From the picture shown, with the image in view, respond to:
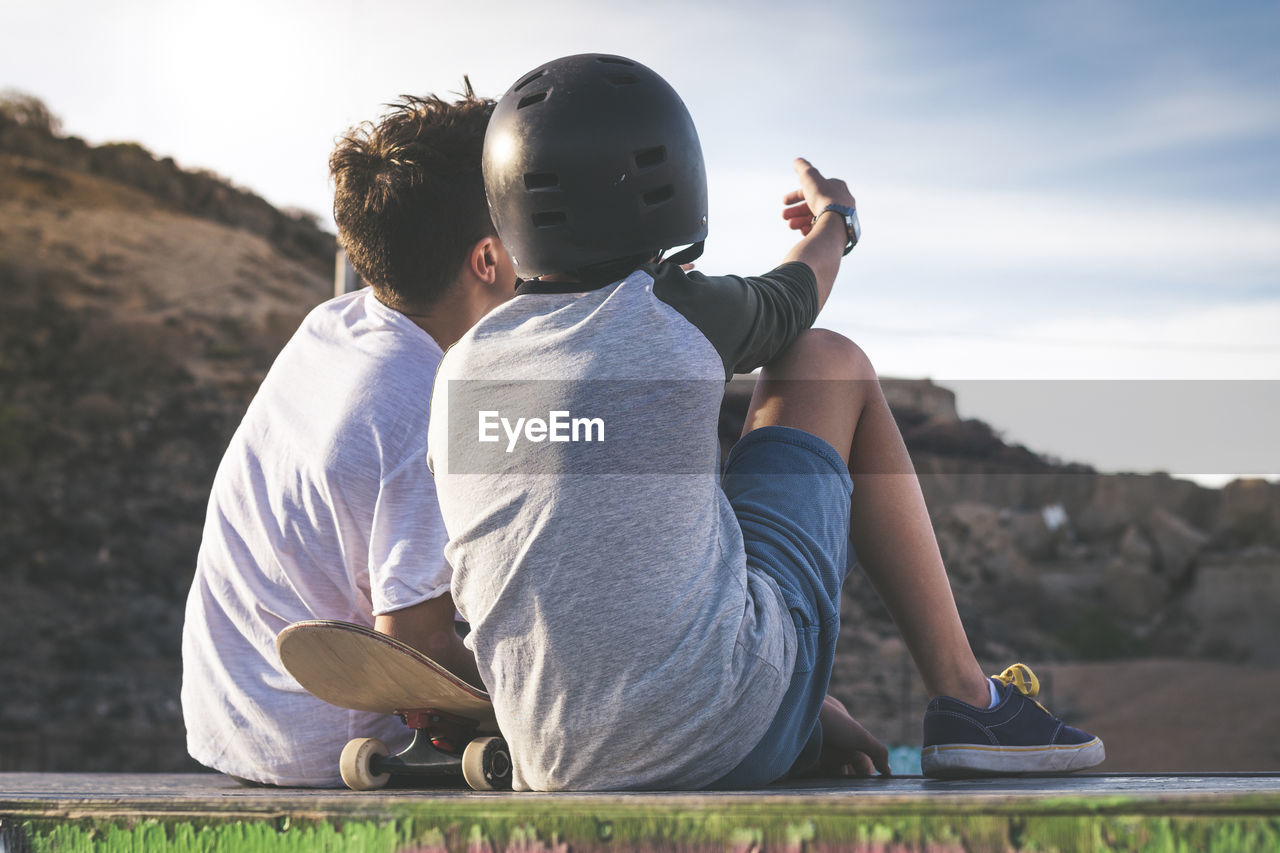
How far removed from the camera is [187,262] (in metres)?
27.3

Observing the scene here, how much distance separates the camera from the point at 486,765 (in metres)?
1.83

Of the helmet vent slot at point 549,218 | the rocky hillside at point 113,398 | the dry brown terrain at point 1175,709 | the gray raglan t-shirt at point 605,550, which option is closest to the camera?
the gray raglan t-shirt at point 605,550

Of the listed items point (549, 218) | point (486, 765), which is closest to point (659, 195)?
point (549, 218)

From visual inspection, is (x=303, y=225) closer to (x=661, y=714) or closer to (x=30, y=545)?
(x=30, y=545)

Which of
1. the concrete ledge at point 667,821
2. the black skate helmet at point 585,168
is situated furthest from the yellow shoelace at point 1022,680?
the black skate helmet at point 585,168

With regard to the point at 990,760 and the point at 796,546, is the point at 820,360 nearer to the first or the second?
the point at 796,546

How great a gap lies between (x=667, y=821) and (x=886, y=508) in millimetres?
978

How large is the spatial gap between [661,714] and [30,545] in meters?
20.1

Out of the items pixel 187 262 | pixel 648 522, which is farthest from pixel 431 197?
pixel 187 262

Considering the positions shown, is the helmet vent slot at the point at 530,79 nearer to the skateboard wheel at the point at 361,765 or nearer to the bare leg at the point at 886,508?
the bare leg at the point at 886,508

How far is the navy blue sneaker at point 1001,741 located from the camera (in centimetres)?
182

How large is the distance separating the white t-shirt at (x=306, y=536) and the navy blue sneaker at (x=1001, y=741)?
2.71 ft

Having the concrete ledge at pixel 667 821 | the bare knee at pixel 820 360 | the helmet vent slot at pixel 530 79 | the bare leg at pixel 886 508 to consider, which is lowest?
the concrete ledge at pixel 667 821

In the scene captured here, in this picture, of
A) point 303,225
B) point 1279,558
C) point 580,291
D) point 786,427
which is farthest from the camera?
point 303,225
